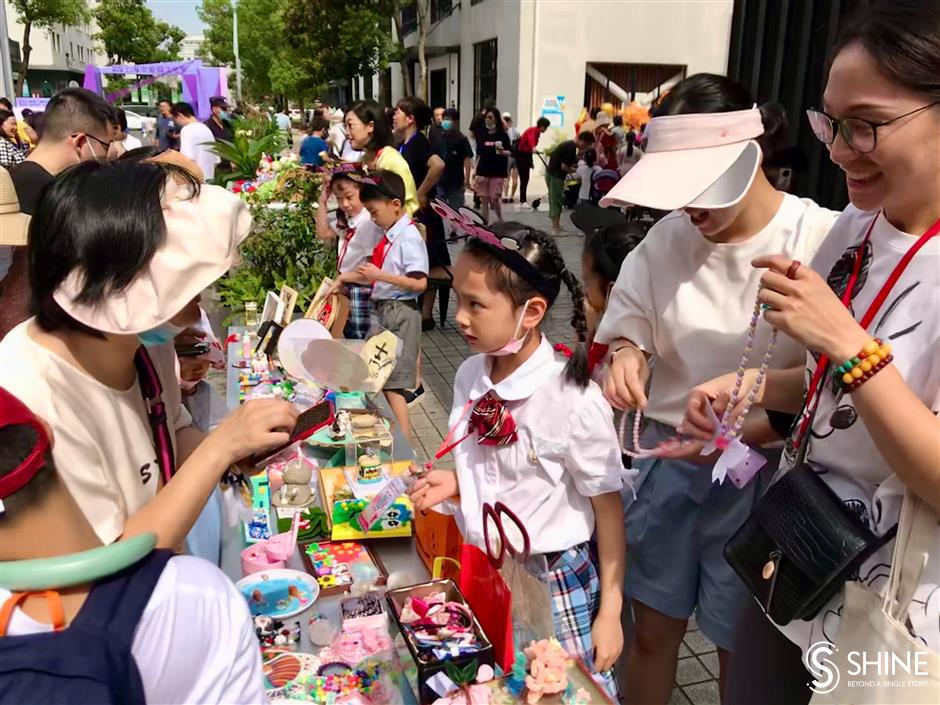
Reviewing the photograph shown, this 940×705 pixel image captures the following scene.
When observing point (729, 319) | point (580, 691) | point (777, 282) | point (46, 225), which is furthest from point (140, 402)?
point (729, 319)

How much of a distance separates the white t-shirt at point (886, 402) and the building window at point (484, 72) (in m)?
18.8

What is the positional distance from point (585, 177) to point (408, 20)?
24.1 m

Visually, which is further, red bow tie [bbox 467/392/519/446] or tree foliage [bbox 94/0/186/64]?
tree foliage [bbox 94/0/186/64]

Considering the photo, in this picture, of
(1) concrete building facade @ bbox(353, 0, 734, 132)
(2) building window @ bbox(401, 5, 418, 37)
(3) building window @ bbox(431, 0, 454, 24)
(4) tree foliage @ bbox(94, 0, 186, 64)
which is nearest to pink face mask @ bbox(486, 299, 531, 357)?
(1) concrete building facade @ bbox(353, 0, 734, 132)

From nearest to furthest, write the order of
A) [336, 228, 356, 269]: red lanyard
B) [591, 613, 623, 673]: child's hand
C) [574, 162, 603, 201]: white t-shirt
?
[591, 613, 623, 673]: child's hand, [336, 228, 356, 269]: red lanyard, [574, 162, 603, 201]: white t-shirt

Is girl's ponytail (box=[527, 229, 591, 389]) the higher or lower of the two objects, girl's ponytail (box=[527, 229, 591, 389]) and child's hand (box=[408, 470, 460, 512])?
the higher

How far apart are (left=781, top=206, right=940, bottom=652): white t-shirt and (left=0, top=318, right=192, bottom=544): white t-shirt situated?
1.27 m

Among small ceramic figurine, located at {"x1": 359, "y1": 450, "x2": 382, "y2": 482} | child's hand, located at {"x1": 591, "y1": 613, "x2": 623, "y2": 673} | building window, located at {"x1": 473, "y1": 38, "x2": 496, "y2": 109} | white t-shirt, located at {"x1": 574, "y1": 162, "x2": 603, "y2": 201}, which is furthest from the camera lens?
building window, located at {"x1": 473, "y1": 38, "x2": 496, "y2": 109}

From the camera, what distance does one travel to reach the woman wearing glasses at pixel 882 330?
1070 mm

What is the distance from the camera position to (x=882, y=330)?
1.19 metres

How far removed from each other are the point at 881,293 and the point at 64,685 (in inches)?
53.5

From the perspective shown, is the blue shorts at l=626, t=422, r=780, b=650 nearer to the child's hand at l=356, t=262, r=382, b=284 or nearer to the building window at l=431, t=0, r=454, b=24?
the child's hand at l=356, t=262, r=382, b=284

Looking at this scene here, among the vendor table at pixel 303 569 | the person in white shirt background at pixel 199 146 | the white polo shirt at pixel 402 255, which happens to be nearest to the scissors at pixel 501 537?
the vendor table at pixel 303 569

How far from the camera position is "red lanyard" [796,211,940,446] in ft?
3.88
